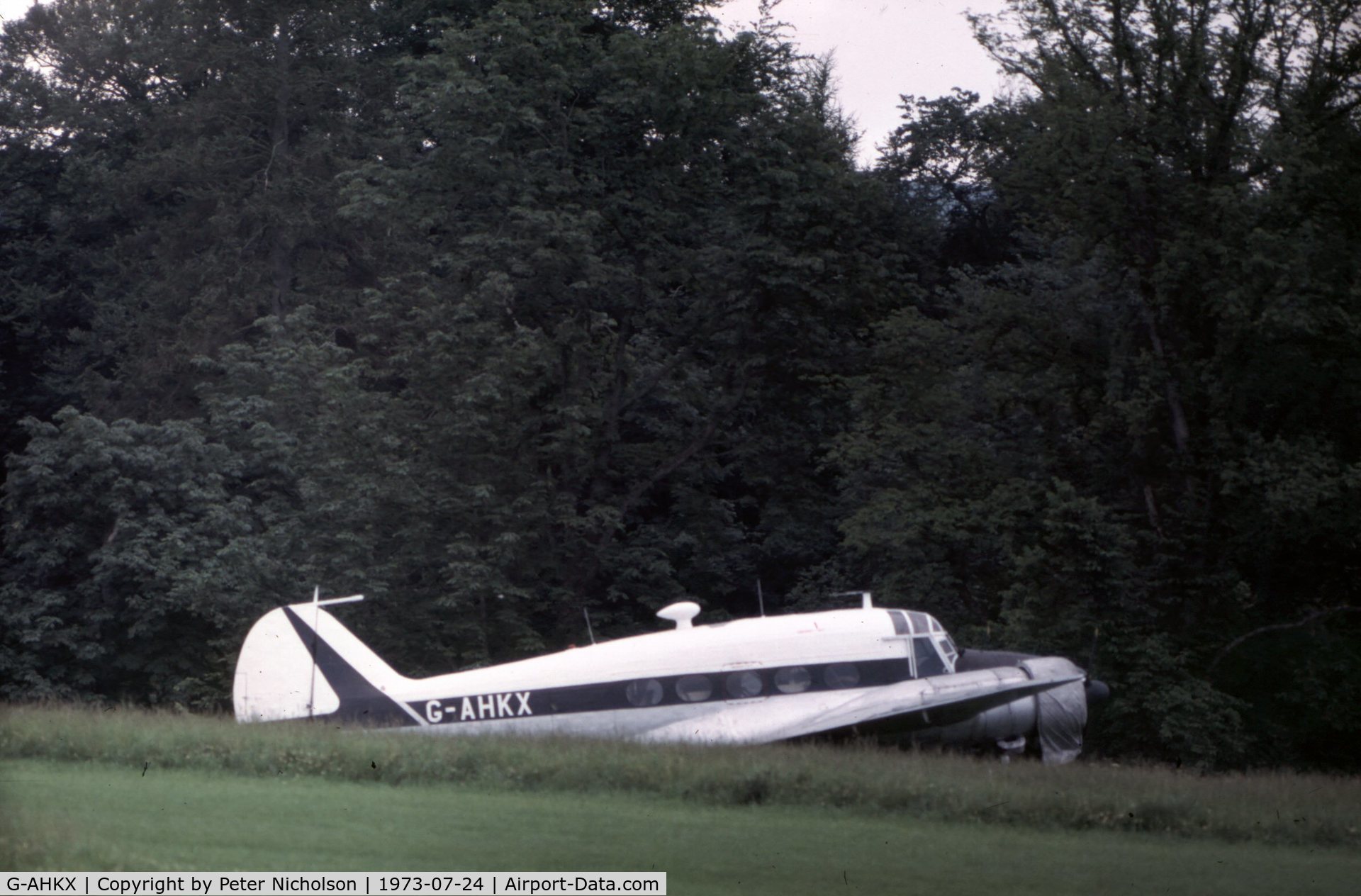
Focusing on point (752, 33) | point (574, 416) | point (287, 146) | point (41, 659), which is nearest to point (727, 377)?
point (574, 416)

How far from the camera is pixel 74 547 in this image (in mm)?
31297

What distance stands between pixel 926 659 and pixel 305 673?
8078mm

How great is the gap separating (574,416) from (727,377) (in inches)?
191

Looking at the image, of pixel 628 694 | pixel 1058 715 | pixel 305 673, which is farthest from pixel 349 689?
pixel 1058 715

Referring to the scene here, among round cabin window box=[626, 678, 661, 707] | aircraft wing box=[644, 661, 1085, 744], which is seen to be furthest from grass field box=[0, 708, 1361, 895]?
→ round cabin window box=[626, 678, 661, 707]

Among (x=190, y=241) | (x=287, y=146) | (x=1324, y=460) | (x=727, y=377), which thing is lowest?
(x=1324, y=460)

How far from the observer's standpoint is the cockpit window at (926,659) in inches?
703

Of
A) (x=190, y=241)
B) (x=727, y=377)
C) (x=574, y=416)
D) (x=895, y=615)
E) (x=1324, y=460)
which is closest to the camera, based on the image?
(x=895, y=615)

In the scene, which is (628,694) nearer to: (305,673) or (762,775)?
(305,673)

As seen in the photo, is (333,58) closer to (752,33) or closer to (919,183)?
(752,33)

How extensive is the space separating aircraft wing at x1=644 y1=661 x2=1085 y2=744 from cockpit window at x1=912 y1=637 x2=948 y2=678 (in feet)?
0.77

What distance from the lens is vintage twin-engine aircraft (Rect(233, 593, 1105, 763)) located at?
17094 mm

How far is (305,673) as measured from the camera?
18156 mm

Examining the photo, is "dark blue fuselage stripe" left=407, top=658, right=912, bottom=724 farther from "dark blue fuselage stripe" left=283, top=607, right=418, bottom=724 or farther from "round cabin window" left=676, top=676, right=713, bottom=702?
"dark blue fuselage stripe" left=283, top=607, right=418, bottom=724
